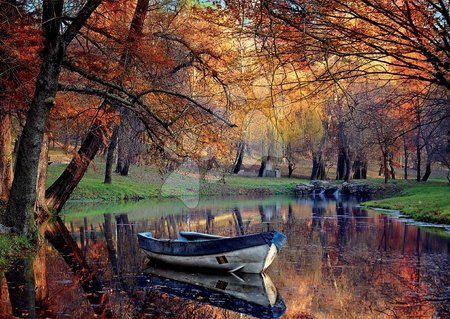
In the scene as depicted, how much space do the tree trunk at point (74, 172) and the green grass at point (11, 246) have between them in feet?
20.1

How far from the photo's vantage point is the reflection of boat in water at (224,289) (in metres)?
9.40

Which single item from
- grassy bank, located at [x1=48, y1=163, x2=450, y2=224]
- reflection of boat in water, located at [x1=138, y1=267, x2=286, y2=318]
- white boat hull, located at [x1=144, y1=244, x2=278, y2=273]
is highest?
grassy bank, located at [x1=48, y1=163, x2=450, y2=224]

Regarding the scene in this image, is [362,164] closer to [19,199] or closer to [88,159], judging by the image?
[88,159]

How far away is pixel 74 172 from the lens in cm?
2136

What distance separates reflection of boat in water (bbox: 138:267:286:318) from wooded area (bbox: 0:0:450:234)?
2.92 metres

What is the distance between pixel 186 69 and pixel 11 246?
929cm

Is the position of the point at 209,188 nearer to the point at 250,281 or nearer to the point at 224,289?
the point at 250,281

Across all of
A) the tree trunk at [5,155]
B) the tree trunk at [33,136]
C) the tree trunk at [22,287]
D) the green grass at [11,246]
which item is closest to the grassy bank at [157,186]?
the tree trunk at [5,155]

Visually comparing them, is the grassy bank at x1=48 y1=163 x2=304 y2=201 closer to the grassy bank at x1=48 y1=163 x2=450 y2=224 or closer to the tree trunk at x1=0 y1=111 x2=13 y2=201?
the grassy bank at x1=48 y1=163 x2=450 y2=224

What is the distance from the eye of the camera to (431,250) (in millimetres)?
15477

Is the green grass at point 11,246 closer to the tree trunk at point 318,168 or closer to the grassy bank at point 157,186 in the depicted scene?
the grassy bank at point 157,186

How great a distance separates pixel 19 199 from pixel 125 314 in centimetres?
601

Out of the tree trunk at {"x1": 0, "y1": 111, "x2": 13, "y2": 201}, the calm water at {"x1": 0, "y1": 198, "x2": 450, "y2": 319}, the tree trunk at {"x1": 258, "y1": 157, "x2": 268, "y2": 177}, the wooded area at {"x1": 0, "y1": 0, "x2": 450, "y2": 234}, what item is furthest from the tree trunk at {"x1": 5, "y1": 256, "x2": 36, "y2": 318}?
the tree trunk at {"x1": 258, "y1": 157, "x2": 268, "y2": 177}

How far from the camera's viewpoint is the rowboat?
1191 cm
